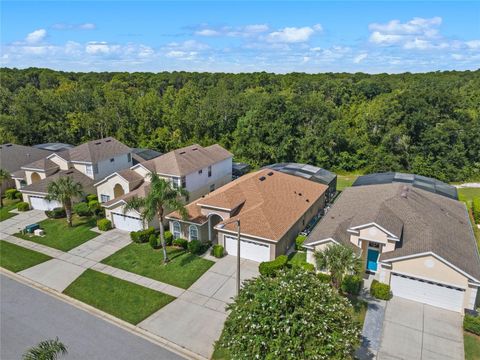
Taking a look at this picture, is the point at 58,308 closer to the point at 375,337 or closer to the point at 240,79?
the point at 375,337

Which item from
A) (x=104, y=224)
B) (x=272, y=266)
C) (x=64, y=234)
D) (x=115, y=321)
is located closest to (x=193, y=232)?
(x=272, y=266)

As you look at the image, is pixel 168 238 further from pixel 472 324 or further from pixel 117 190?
pixel 472 324

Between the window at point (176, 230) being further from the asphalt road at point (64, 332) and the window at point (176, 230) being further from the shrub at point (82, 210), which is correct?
the shrub at point (82, 210)

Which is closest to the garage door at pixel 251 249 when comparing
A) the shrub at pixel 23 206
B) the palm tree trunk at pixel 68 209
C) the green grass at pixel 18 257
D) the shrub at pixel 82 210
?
the green grass at pixel 18 257

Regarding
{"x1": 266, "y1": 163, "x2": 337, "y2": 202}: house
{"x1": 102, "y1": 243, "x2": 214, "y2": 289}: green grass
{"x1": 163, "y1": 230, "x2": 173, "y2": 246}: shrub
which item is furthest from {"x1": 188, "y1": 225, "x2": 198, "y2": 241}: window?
{"x1": 266, "y1": 163, "x2": 337, "y2": 202}: house

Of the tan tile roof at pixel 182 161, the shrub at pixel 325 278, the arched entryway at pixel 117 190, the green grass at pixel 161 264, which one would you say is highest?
the tan tile roof at pixel 182 161

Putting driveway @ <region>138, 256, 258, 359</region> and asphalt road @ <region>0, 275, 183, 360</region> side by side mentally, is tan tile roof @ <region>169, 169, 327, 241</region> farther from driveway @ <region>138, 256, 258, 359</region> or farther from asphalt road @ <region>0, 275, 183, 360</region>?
asphalt road @ <region>0, 275, 183, 360</region>
